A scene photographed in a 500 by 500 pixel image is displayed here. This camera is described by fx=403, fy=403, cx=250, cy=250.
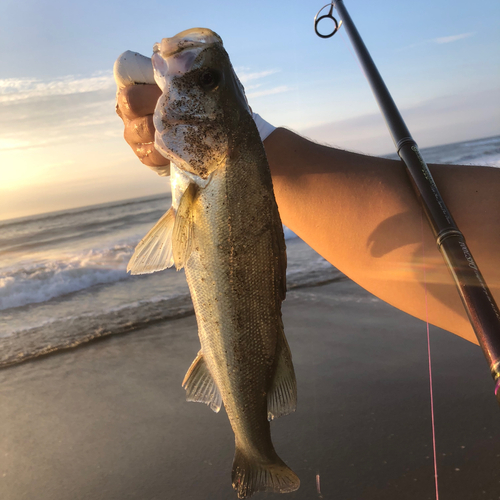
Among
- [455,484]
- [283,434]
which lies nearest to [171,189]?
[283,434]

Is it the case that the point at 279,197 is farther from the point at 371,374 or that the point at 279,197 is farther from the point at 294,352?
the point at 294,352

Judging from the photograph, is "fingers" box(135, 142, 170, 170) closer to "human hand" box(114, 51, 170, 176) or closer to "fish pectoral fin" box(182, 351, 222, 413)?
"human hand" box(114, 51, 170, 176)

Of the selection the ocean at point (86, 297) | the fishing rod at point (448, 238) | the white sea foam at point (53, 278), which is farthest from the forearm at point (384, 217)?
the white sea foam at point (53, 278)

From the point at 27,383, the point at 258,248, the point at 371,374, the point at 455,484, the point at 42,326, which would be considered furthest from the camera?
the point at 42,326

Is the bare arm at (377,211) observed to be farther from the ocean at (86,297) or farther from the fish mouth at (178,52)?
the ocean at (86,297)

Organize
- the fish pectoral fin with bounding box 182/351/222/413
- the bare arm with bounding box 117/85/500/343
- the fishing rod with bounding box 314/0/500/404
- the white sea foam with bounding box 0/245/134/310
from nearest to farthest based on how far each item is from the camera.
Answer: the fishing rod with bounding box 314/0/500/404 < the fish pectoral fin with bounding box 182/351/222/413 < the bare arm with bounding box 117/85/500/343 < the white sea foam with bounding box 0/245/134/310

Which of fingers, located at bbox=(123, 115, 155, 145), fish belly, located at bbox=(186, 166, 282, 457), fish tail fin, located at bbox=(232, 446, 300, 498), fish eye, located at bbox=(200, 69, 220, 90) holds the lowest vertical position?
fish tail fin, located at bbox=(232, 446, 300, 498)

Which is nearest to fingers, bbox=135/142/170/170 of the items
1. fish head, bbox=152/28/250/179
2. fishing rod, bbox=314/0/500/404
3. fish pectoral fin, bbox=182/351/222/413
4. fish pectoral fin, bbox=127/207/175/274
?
fish head, bbox=152/28/250/179
